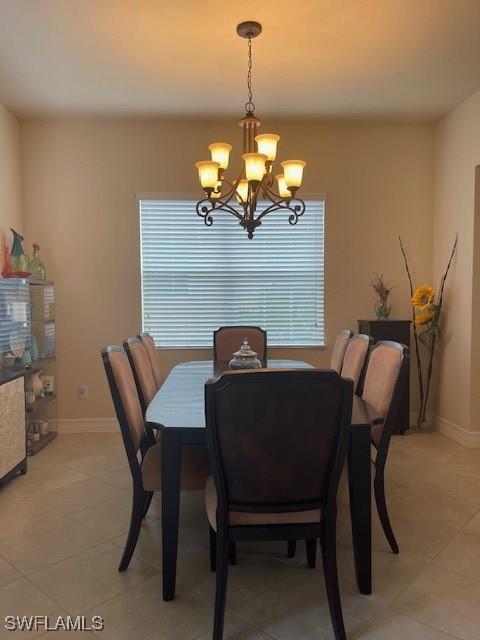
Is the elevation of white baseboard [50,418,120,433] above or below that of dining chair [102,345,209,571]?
below

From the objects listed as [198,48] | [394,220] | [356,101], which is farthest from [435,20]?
[394,220]

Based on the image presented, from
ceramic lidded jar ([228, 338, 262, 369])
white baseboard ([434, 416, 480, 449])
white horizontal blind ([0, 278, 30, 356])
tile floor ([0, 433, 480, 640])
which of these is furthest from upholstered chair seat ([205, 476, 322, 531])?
white baseboard ([434, 416, 480, 449])

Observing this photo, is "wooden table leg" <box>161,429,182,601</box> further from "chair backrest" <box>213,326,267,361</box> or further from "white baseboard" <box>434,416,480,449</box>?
"white baseboard" <box>434,416,480,449</box>

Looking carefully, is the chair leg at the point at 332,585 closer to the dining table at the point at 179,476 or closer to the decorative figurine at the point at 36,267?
the dining table at the point at 179,476

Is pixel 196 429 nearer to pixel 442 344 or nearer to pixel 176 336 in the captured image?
pixel 176 336

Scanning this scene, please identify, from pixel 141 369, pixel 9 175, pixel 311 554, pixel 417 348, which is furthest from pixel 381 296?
pixel 9 175

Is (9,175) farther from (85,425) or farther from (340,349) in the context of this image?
(340,349)

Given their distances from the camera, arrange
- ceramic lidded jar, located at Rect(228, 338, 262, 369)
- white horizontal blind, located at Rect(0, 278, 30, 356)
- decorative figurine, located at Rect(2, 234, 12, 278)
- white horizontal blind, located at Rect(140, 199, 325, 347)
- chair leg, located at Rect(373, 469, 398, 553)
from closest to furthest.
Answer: chair leg, located at Rect(373, 469, 398, 553), ceramic lidded jar, located at Rect(228, 338, 262, 369), white horizontal blind, located at Rect(0, 278, 30, 356), decorative figurine, located at Rect(2, 234, 12, 278), white horizontal blind, located at Rect(140, 199, 325, 347)

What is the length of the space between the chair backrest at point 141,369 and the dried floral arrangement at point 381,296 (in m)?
2.33

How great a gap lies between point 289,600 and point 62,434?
304 centimetres

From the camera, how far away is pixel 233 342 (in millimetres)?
3824

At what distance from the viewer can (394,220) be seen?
4359mm

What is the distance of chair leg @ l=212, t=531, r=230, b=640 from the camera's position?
1.53m

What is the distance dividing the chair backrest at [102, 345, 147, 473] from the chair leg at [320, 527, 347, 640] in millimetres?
894
